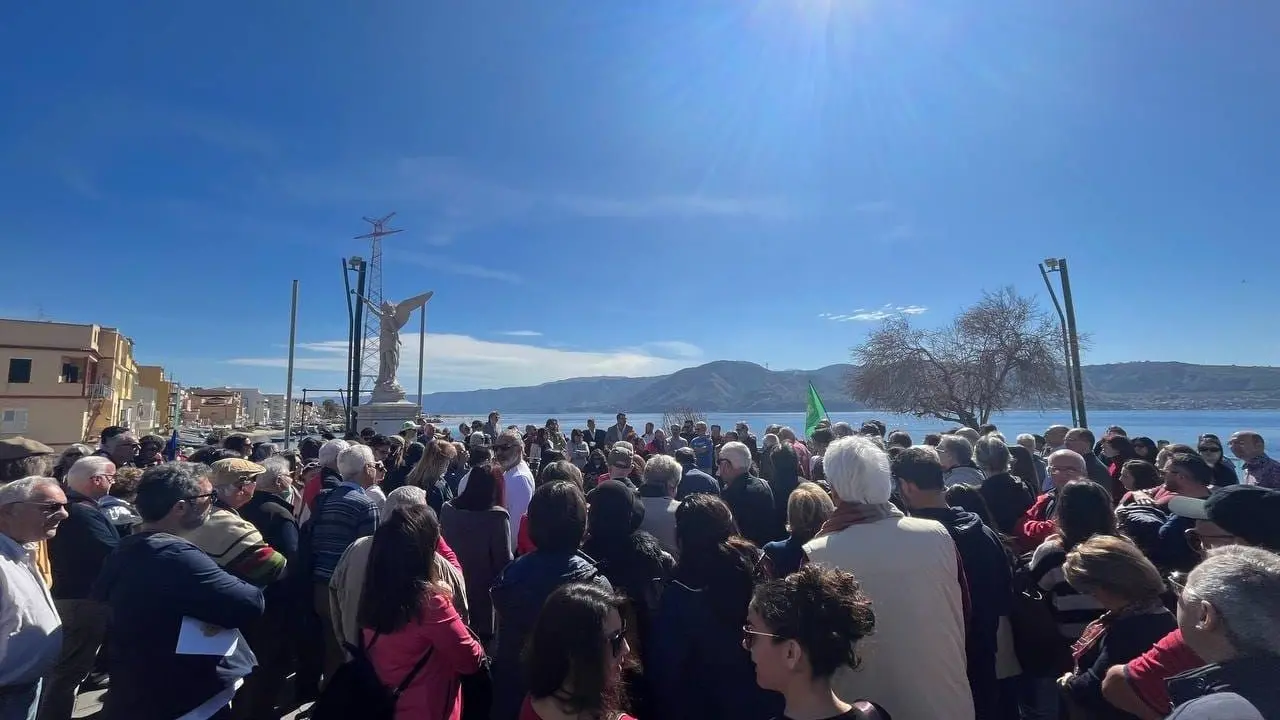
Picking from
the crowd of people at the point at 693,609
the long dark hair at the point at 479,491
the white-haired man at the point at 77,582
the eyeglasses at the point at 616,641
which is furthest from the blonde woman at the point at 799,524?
the white-haired man at the point at 77,582

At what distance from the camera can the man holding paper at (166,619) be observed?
241 centimetres

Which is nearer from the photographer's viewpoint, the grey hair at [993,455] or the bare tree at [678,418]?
the grey hair at [993,455]

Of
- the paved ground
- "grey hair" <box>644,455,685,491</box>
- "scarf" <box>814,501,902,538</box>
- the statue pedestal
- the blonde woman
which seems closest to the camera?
"scarf" <box>814,501,902,538</box>

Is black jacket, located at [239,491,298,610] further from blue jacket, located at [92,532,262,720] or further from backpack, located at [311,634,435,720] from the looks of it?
backpack, located at [311,634,435,720]

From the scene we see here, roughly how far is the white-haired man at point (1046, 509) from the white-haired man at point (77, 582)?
5.96m

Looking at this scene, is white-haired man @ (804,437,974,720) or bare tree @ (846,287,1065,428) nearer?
white-haired man @ (804,437,974,720)

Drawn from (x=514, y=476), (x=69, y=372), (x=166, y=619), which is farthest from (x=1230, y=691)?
(x=69, y=372)

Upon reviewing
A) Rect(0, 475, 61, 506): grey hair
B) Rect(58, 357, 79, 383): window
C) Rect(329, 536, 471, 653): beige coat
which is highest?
Rect(58, 357, 79, 383): window

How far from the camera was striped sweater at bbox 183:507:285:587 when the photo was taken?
288 cm

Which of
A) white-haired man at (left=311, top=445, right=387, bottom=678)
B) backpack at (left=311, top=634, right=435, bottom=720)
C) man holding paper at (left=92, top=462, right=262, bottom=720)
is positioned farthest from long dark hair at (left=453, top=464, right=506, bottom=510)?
backpack at (left=311, top=634, right=435, bottom=720)

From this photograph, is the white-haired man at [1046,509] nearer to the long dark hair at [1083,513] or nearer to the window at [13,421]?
the long dark hair at [1083,513]

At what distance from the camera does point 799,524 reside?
3.01 m

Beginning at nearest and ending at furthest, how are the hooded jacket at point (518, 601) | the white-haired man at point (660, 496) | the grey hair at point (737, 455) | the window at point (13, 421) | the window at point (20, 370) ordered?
the hooded jacket at point (518, 601)
the white-haired man at point (660, 496)
the grey hair at point (737, 455)
the window at point (13, 421)
the window at point (20, 370)

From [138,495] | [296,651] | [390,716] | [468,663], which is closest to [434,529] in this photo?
[468,663]
